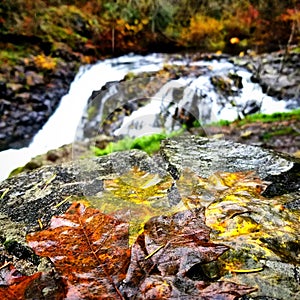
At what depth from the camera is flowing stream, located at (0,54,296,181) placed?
224 centimetres

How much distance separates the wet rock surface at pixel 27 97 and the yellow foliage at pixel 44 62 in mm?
17

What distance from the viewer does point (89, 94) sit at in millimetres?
2852

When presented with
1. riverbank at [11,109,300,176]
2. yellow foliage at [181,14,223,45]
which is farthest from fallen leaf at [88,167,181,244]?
yellow foliage at [181,14,223,45]

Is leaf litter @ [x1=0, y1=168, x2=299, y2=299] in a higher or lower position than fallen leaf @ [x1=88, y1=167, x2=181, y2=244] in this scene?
higher

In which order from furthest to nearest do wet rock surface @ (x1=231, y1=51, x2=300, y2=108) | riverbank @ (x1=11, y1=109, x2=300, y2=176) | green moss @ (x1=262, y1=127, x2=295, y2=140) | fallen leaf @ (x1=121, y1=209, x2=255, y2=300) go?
1. wet rock surface @ (x1=231, y1=51, x2=300, y2=108)
2. green moss @ (x1=262, y1=127, x2=295, y2=140)
3. riverbank @ (x1=11, y1=109, x2=300, y2=176)
4. fallen leaf @ (x1=121, y1=209, x2=255, y2=300)

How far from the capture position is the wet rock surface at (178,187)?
29 cm

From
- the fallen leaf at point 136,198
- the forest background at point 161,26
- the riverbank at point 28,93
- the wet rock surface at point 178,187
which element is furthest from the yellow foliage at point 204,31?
the fallen leaf at point 136,198

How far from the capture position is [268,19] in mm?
3729

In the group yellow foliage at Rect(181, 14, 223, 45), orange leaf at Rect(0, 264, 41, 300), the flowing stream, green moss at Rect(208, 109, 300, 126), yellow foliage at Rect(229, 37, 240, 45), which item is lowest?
green moss at Rect(208, 109, 300, 126)

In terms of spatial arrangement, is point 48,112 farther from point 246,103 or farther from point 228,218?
point 228,218

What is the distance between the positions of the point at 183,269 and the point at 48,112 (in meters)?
2.48

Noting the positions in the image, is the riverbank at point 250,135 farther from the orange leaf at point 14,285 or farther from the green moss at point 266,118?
the orange leaf at point 14,285

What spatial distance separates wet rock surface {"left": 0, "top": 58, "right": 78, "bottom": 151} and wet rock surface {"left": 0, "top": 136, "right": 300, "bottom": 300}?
5.25 ft

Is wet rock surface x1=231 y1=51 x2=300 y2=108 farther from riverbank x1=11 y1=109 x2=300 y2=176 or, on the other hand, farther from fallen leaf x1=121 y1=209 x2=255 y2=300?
fallen leaf x1=121 y1=209 x2=255 y2=300
